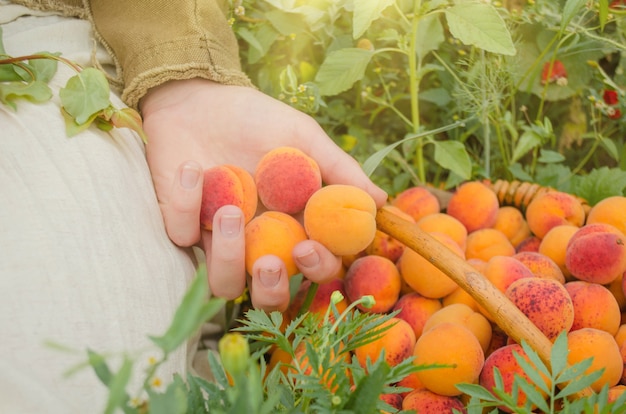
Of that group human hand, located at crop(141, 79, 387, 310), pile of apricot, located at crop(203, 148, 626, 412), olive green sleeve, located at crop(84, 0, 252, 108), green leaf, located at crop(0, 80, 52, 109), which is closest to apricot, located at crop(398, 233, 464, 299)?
pile of apricot, located at crop(203, 148, 626, 412)

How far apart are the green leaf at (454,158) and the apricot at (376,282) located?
32cm

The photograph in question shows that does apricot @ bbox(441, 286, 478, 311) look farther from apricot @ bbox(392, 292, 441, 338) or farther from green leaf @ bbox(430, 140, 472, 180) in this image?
green leaf @ bbox(430, 140, 472, 180)

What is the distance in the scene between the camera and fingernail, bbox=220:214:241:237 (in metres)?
0.84

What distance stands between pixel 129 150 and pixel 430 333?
0.50m

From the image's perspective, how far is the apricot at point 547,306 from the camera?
0.85 meters

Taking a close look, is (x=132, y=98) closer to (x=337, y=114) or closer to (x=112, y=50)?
(x=112, y=50)

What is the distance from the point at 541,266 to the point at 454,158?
0.33 meters

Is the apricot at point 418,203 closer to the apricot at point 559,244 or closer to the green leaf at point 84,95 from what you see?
the apricot at point 559,244

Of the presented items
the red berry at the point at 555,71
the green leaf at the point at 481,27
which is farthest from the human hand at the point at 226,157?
the red berry at the point at 555,71

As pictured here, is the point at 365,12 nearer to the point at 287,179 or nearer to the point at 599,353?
the point at 287,179

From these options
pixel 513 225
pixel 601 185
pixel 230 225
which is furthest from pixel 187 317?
pixel 601 185

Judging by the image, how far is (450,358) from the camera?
804 mm

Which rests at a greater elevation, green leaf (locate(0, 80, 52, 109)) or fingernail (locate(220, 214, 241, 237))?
green leaf (locate(0, 80, 52, 109))

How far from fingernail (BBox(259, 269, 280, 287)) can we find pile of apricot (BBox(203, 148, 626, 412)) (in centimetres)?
4
